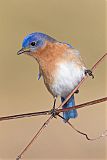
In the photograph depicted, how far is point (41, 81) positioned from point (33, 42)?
492 centimetres

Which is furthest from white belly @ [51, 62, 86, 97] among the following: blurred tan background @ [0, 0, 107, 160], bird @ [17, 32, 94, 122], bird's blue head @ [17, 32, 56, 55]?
blurred tan background @ [0, 0, 107, 160]

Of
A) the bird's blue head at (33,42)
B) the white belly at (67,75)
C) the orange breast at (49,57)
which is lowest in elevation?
the white belly at (67,75)

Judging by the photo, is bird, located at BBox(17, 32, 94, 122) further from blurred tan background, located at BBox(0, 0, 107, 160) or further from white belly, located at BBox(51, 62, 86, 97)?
blurred tan background, located at BBox(0, 0, 107, 160)

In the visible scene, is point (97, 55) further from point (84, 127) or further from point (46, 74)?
point (46, 74)

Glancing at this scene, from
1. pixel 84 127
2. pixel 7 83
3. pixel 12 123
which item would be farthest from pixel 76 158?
pixel 7 83

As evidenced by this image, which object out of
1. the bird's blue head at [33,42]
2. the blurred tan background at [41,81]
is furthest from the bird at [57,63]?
the blurred tan background at [41,81]

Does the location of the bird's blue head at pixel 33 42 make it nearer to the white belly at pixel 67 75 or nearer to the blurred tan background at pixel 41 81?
the white belly at pixel 67 75

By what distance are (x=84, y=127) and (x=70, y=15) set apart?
3.57 meters

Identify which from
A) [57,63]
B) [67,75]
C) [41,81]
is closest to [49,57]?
[57,63]

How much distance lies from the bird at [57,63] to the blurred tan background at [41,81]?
256cm

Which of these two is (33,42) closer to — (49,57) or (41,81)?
(49,57)

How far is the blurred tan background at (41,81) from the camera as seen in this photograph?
757 cm

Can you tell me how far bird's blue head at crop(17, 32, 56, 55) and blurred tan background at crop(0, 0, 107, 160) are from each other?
8.61 feet

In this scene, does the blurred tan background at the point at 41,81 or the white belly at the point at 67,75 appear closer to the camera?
the white belly at the point at 67,75
